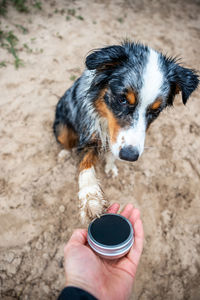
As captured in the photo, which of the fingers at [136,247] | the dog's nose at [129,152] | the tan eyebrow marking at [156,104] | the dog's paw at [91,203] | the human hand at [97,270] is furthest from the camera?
the dog's paw at [91,203]

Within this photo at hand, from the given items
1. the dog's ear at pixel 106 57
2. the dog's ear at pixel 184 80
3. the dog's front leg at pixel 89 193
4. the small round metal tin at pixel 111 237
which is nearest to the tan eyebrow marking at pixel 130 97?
the dog's ear at pixel 106 57

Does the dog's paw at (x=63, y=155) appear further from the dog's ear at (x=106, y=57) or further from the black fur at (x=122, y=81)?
the dog's ear at (x=106, y=57)

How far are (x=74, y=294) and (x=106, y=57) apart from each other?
6.55 ft

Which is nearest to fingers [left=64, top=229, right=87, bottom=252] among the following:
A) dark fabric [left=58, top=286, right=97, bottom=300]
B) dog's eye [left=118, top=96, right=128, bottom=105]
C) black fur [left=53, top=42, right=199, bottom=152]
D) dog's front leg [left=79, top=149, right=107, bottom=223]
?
dark fabric [left=58, top=286, right=97, bottom=300]

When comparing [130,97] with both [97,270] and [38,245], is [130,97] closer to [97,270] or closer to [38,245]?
[97,270]

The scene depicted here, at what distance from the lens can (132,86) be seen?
2.02m

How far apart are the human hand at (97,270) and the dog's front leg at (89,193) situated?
49 cm

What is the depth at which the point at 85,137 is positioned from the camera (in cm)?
281

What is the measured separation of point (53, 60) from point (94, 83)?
2439 mm

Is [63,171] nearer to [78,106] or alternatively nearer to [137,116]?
[78,106]

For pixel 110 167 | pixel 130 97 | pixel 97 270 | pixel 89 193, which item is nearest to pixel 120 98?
pixel 130 97

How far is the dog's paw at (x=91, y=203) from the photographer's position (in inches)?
88.1

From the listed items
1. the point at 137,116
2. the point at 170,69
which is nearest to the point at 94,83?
the point at 137,116

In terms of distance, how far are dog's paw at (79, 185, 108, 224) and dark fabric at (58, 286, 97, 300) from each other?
0.84 m
